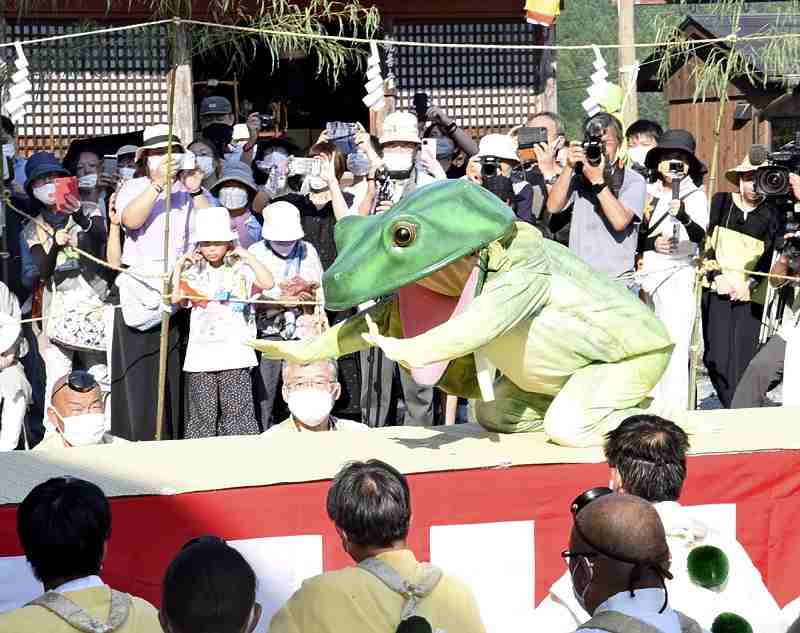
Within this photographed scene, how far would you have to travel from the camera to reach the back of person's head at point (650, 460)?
3580 mm

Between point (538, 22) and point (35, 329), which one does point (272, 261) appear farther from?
point (538, 22)

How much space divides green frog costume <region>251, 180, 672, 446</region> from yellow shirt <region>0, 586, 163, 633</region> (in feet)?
4.62

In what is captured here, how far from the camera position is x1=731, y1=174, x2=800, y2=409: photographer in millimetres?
7027

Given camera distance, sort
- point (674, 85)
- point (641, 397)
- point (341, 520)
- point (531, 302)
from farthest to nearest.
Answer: point (674, 85), point (641, 397), point (531, 302), point (341, 520)

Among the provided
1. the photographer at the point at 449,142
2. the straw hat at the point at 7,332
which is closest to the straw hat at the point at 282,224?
the straw hat at the point at 7,332

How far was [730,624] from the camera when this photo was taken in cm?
333

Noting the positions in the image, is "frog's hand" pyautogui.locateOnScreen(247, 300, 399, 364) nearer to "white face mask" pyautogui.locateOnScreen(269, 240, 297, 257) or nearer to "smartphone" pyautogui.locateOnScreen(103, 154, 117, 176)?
"white face mask" pyautogui.locateOnScreen(269, 240, 297, 257)

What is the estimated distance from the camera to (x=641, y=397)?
4.86 m

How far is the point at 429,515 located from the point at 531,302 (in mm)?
719

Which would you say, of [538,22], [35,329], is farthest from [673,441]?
[538,22]

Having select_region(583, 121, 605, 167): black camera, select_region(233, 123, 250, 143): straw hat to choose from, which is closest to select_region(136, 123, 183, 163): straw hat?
select_region(233, 123, 250, 143): straw hat

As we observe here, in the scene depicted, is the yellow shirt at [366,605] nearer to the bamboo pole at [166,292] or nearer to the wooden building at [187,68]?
the bamboo pole at [166,292]

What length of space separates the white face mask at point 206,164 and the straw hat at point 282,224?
0.79 meters

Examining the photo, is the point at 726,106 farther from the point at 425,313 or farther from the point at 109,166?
the point at 425,313
